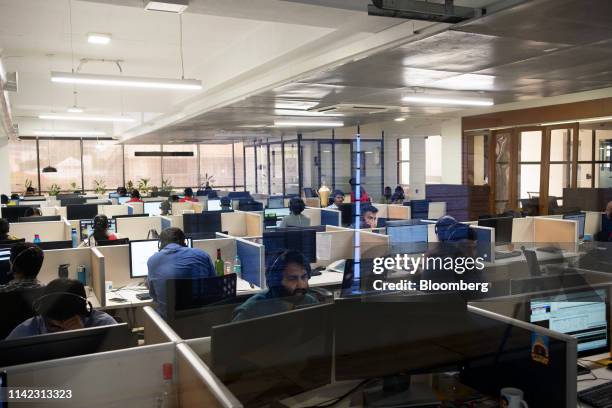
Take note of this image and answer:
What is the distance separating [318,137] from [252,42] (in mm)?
8947

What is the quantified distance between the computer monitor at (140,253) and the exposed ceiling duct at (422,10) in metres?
2.90

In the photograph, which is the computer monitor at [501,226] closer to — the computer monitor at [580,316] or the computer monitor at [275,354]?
the computer monitor at [580,316]

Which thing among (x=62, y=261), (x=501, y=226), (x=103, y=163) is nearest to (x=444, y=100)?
(x=501, y=226)

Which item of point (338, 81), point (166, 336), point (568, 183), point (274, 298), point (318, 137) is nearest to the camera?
point (166, 336)

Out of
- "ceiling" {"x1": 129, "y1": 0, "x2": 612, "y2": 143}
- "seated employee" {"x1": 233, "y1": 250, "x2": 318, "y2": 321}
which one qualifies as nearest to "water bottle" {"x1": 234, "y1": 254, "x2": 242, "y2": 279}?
"seated employee" {"x1": 233, "y1": 250, "x2": 318, "y2": 321}

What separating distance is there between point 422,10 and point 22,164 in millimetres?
17351

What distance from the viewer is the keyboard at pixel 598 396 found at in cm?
228

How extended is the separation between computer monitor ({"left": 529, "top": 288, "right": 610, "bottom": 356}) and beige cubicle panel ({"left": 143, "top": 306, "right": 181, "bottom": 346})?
166 centimetres

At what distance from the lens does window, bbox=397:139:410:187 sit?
1562 centimetres

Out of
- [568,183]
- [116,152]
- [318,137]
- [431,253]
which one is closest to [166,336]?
[431,253]

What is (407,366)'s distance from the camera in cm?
226

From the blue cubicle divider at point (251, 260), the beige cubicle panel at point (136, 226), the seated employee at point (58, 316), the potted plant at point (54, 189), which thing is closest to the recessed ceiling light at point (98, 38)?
the beige cubicle panel at point (136, 226)

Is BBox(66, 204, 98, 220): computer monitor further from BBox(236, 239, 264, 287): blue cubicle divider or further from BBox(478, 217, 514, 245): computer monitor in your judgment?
BBox(478, 217, 514, 245): computer monitor

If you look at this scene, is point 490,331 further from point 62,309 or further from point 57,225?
point 57,225
